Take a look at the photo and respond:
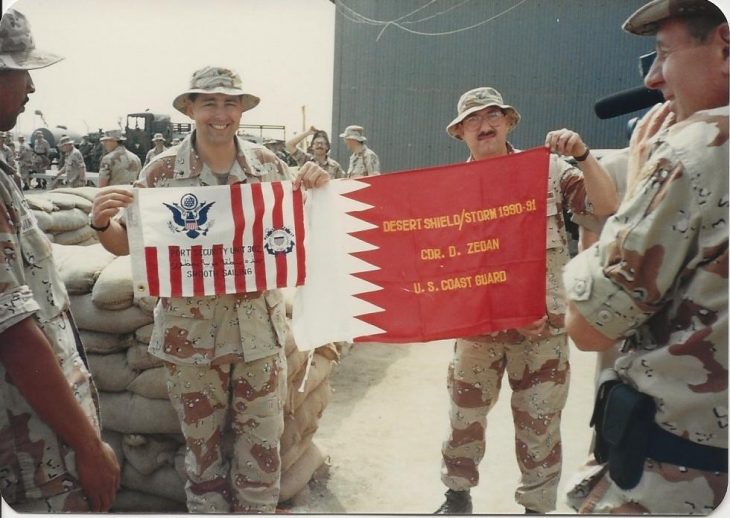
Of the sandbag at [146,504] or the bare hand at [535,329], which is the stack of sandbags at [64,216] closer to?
the sandbag at [146,504]

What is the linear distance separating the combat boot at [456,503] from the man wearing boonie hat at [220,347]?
28.7 inches

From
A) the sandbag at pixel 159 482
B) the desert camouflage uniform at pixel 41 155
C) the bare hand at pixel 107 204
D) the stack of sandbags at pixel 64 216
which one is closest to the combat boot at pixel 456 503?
the sandbag at pixel 159 482

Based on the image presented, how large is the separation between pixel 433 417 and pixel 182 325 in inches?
71.9

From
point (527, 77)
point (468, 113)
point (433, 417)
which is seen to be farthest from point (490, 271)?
point (433, 417)

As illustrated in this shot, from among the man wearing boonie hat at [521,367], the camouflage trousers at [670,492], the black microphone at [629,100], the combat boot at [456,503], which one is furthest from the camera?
the combat boot at [456,503]

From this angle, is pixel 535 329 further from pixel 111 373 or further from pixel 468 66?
pixel 111 373

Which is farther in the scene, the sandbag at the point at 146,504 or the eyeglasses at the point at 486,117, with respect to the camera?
the sandbag at the point at 146,504

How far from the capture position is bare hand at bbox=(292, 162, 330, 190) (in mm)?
2178

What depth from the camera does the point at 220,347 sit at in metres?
2.20

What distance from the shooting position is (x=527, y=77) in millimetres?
2326

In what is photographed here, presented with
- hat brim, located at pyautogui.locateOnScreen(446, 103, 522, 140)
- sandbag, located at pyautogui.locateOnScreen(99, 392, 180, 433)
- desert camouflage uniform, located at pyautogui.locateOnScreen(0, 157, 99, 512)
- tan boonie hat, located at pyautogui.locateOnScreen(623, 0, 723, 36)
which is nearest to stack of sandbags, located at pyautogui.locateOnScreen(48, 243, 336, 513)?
sandbag, located at pyautogui.locateOnScreen(99, 392, 180, 433)

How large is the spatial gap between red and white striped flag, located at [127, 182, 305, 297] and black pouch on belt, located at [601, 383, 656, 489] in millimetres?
1242

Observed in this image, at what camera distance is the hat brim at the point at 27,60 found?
1.40 meters

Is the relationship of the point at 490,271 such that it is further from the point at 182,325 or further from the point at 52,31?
the point at 52,31
